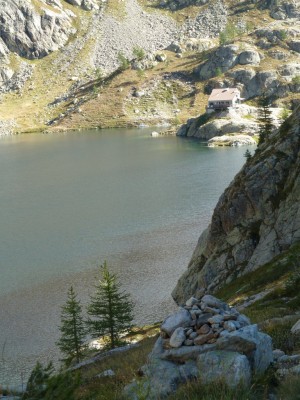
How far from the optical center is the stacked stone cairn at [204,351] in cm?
986

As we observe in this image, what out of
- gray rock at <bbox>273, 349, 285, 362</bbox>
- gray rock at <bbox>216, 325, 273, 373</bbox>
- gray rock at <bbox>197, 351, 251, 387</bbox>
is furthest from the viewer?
gray rock at <bbox>273, 349, 285, 362</bbox>

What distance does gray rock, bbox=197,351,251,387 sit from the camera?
30.6ft

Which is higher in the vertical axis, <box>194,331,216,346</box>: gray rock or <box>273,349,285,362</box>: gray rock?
<box>194,331,216,346</box>: gray rock

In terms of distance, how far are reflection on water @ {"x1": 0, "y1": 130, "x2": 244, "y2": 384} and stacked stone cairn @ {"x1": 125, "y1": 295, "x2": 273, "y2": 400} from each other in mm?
29156

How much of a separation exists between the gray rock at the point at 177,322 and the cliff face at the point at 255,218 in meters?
27.9

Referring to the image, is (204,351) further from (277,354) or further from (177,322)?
(277,354)

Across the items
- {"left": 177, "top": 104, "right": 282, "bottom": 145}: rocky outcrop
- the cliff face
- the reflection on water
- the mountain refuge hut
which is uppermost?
the mountain refuge hut

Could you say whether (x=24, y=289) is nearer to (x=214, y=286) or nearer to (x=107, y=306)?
(x=107, y=306)

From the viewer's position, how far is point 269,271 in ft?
112

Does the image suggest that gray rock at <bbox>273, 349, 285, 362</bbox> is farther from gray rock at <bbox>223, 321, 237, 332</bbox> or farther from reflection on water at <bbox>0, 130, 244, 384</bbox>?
reflection on water at <bbox>0, 130, 244, 384</bbox>

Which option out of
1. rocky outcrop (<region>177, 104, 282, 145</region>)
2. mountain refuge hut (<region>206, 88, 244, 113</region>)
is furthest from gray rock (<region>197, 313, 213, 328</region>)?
mountain refuge hut (<region>206, 88, 244, 113</region>)

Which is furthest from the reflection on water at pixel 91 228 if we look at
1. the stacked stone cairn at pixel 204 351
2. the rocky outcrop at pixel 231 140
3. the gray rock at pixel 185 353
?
the gray rock at pixel 185 353

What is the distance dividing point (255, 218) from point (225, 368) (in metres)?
35.5

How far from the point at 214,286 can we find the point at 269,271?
9.87 meters
